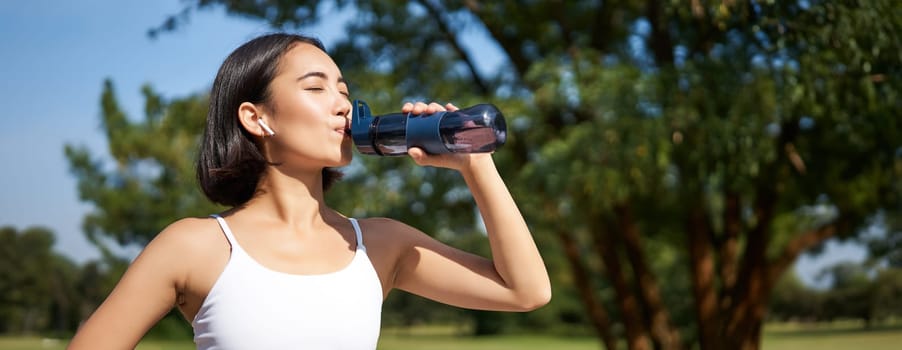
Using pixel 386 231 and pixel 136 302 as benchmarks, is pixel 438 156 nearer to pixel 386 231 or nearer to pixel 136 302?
pixel 386 231

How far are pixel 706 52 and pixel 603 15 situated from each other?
191 cm

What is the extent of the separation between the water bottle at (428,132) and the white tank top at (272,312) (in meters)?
0.27

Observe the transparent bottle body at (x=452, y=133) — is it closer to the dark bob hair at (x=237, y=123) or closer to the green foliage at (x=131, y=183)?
the dark bob hair at (x=237, y=123)

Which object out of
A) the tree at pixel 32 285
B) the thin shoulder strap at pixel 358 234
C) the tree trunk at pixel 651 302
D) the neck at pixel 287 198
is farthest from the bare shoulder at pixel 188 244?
the tree at pixel 32 285

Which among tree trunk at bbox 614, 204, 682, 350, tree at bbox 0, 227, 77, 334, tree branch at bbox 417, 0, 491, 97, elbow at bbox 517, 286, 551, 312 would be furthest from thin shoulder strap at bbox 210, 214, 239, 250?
tree at bbox 0, 227, 77, 334

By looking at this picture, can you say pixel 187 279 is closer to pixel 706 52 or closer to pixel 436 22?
pixel 706 52

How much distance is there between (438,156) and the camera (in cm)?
177

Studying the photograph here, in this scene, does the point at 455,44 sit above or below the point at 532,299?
below

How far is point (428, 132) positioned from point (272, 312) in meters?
0.43

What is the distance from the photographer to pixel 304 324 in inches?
64.1

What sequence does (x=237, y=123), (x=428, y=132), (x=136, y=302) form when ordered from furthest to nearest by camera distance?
(x=237, y=123)
(x=428, y=132)
(x=136, y=302)

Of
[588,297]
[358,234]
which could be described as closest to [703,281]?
[588,297]

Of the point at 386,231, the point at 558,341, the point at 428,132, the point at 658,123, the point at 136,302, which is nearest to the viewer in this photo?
the point at 136,302

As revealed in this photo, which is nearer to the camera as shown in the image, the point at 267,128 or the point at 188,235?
the point at 188,235
